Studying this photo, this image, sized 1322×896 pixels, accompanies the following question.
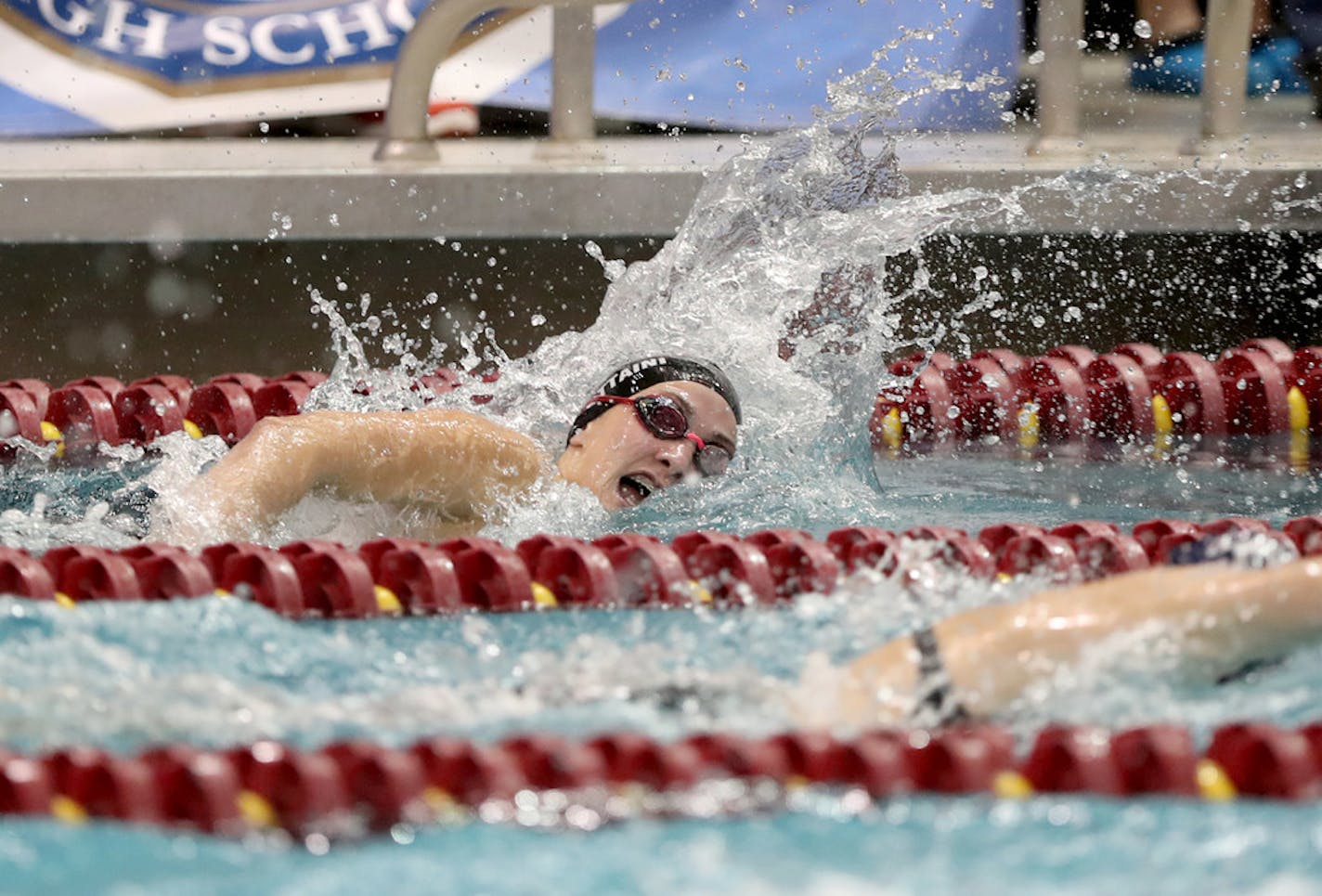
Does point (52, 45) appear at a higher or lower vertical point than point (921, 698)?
higher

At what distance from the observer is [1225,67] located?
4.59 metres

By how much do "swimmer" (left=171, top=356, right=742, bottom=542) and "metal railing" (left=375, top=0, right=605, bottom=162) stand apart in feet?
4.75

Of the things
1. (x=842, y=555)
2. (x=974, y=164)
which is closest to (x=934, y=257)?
(x=974, y=164)

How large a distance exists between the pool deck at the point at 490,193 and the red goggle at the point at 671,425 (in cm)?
164

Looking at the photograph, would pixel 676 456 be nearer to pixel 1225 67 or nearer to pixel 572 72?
pixel 572 72

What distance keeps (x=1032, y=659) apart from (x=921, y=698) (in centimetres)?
15

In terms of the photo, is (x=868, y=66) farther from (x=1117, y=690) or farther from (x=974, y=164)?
(x=1117, y=690)

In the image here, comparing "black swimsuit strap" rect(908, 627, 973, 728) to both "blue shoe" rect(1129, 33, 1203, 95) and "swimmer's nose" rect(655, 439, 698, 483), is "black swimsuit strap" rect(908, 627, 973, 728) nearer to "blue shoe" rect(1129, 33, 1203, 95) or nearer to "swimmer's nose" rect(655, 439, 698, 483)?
"swimmer's nose" rect(655, 439, 698, 483)

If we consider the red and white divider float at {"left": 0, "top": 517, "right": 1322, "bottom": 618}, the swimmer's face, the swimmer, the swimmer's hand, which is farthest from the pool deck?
the red and white divider float at {"left": 0, "top": 517, "right": 1322, "bottom": 618}

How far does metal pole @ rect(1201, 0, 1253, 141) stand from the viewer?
450 cm

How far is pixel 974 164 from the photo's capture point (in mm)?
4664

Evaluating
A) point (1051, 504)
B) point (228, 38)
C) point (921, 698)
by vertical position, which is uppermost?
point (228, 38)

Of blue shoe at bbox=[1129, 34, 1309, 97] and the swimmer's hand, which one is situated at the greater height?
Answer: blue shoe at bbox=[1129, 34, 1309, 97]

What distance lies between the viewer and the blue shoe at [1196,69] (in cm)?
510
